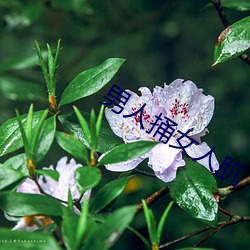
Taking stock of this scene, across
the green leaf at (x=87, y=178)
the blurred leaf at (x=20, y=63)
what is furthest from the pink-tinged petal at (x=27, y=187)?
the blurred leaf at (x=20, y=63)

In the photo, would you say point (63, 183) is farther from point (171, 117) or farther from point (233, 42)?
point (233, 42)

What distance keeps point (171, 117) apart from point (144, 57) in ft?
6.93

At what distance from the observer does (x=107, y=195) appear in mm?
942

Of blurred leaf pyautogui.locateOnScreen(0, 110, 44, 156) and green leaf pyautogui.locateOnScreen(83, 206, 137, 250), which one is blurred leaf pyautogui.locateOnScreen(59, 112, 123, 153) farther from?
green leaf pyautogui.locateOnScreen(83, 206, 137, 250)

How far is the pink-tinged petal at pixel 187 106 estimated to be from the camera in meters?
1.11

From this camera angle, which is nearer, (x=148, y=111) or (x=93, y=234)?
(x=93, y=234)

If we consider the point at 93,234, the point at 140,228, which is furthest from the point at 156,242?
the point at 140,228

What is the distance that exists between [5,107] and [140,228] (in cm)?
74

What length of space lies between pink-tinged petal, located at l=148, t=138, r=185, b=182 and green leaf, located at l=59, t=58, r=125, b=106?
140mm

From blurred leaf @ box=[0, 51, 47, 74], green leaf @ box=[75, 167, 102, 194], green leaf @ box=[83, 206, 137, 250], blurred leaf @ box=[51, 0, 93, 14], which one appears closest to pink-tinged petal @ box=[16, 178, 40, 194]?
green leaf @ box=[75, 167, 102, 194]

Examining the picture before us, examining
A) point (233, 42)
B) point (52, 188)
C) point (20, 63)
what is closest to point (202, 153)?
point (233, 42)

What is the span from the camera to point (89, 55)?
112 inches

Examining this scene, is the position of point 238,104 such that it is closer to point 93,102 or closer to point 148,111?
point 93,102

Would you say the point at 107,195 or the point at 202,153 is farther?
the point at 202,153
